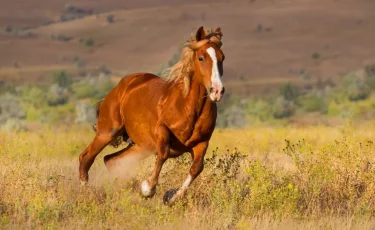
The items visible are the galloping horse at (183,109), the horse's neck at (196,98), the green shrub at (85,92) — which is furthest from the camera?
the green shrub at (85,92)

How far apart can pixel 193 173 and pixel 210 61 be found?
4.33ft

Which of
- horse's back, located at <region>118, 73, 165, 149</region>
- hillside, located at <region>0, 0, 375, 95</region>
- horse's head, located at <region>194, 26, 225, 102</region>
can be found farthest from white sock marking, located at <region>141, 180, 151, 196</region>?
hillside, located at <region>0, 0, 375, 95</region>

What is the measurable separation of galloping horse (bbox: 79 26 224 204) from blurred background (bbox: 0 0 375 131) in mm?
35035

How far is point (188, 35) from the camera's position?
99875 millimetres

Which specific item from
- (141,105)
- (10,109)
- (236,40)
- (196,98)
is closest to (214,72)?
(196,98)

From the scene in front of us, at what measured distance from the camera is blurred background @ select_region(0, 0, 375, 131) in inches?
2889

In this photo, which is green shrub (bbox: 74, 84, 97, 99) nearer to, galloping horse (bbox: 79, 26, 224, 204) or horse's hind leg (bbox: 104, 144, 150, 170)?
horse's hind leg (bbox: 104, 144, 150, 170)

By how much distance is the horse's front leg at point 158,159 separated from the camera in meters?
11.0

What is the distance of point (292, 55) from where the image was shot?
90.0m

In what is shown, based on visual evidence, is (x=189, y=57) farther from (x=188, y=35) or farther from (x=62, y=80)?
(x=188, y=35)

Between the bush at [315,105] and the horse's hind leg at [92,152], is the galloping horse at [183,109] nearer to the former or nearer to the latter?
the horse's hind leg at [92,152]

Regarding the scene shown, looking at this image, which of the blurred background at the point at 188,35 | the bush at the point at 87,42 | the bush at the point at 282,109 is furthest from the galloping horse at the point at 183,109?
the bush at the point at 87,42

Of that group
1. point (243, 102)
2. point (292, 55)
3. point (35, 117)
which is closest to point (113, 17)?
point (292, 55)

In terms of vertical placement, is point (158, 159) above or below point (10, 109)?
above
